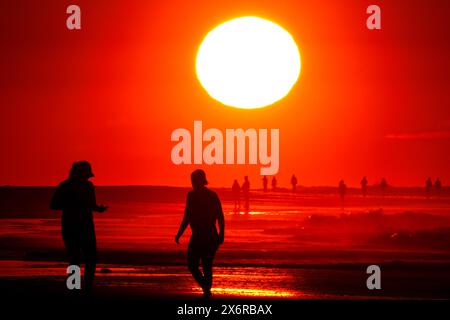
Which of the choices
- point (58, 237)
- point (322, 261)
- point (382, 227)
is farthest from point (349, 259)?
point (382, 227)

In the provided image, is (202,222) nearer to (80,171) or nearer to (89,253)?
(89,253)

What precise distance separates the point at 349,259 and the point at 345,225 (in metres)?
14.9

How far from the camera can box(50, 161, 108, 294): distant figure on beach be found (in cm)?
1511

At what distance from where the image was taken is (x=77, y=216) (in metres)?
15.1

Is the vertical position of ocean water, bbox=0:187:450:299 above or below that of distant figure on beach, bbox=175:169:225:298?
below

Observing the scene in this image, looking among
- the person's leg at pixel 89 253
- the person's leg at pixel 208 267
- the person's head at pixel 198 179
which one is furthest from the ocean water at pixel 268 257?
the person's head at pixel 198 179

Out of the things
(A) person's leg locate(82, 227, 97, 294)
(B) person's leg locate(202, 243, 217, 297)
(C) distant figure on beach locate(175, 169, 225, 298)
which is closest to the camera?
(A) person's leg locate(82, 227, 97, 294)

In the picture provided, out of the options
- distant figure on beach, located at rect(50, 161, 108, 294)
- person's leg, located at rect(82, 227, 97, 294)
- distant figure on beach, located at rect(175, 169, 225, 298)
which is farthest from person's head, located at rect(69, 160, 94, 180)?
distant figure on beach, located at rect(175, 169, 225, 298)

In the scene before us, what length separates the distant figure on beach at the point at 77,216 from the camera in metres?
15.1

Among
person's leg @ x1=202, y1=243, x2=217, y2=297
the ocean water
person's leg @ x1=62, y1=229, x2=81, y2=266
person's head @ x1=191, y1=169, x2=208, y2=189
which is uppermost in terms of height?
person's head @ x1=191, y1=169, x2=208, y2=189

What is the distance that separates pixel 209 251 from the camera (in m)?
15.5

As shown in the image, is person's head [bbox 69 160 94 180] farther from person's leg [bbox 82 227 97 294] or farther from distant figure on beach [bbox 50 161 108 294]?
person's leg [bbox 82 227 97 294]

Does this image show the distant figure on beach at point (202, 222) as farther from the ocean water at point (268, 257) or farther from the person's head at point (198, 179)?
the ocean water at point (268, 257)
